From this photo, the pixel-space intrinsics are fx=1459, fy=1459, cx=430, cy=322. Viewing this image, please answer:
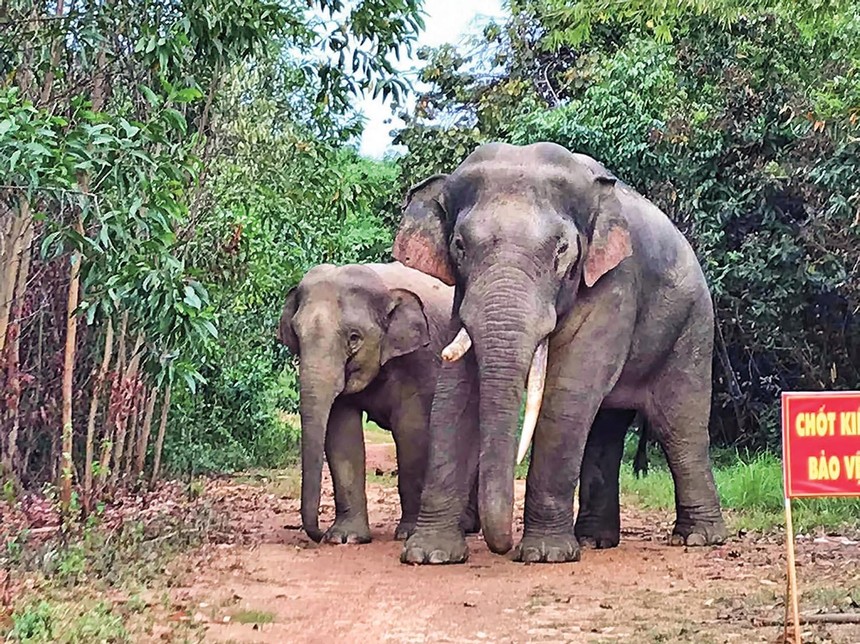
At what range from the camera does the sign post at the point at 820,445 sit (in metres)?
6.32

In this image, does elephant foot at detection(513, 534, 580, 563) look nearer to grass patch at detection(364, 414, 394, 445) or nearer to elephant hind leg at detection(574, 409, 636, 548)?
elephant hind leg at detection(574, 409, 636, 548)

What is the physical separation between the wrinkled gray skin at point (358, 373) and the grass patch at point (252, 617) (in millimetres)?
3031

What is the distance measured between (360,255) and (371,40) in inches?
563

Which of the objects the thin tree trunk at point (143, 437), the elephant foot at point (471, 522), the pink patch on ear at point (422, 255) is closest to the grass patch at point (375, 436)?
the thin tree trunk at point (143, 437)

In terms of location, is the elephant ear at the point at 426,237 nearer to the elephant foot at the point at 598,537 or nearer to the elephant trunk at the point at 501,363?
the elephant trunk at the point at 501,363

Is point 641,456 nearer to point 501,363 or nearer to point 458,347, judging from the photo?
point 458,347

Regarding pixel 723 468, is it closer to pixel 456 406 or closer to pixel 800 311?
pixel 800 311

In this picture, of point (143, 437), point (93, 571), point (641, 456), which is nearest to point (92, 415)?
point (93, 571)

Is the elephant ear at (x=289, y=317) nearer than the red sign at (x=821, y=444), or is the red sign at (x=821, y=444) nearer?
the red sign at (x=821, y=444)

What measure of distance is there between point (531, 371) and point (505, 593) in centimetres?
175

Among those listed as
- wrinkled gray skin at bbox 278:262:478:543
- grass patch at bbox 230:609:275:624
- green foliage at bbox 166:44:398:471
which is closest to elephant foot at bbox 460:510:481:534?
wrinkled gray skin at bbox 278:262:478:543

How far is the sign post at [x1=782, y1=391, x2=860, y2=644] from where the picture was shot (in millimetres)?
6316

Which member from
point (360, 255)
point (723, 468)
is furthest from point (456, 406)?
Answer: point (360, 255)

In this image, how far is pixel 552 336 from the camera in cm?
966
